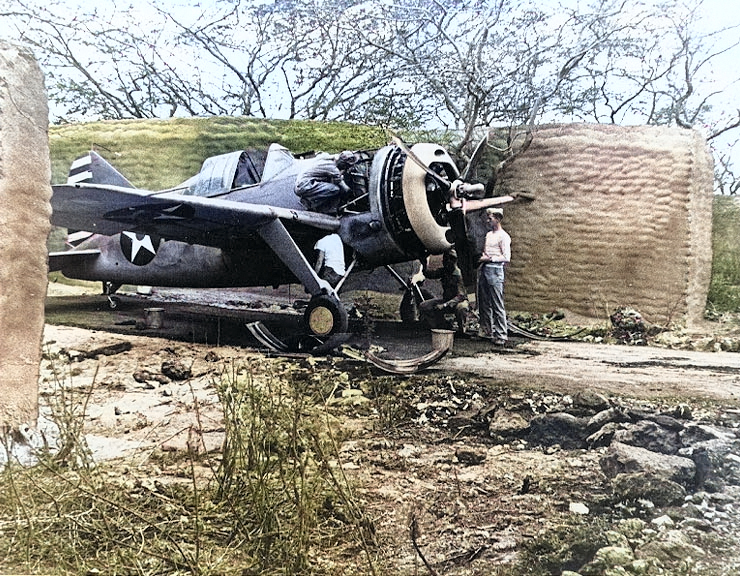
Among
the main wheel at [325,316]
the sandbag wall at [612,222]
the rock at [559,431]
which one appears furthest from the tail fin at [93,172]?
the rock at [559,431]

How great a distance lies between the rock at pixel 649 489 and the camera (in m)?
1.59

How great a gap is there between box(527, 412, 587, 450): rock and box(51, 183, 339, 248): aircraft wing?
3.09ft

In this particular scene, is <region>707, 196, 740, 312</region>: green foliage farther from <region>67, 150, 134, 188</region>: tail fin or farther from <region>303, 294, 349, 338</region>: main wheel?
<region>67, 150, 134, 188</region>: tail fin

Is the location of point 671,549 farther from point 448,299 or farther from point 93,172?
point 93,172

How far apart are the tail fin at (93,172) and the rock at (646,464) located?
72.3 inches

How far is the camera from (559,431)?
1.72 meters

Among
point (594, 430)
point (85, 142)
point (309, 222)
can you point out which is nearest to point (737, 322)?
point (594, 430)

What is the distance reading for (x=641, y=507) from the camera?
1577 millimetres

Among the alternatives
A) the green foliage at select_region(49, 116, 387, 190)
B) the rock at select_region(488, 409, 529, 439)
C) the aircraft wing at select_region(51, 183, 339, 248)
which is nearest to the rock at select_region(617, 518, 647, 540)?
the rock at select_region(488, 409, 529, 439)

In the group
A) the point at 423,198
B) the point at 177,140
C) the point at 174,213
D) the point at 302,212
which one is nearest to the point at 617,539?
the point at 423,198

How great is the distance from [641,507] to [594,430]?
0.24 metres

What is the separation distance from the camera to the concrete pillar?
6.26 feet

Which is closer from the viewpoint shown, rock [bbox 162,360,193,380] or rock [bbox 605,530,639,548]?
rock [bbox 605,530,639,548]

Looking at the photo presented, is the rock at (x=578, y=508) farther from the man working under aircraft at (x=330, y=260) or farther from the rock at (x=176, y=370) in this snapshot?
the rock at (x=176, y=370)
